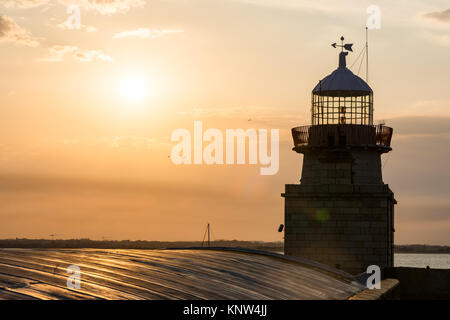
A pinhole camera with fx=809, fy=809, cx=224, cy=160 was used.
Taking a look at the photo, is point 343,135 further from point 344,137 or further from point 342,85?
point 342,85

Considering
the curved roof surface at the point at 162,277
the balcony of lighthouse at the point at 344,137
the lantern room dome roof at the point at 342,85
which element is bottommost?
the curved roof surface at the point at 162,277

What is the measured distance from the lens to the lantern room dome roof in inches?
1757

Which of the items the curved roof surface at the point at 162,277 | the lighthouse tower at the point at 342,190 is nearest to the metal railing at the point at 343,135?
the lighthouse tower at the point at 342,190

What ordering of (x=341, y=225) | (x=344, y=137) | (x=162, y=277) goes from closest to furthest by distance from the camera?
(x=162, y=277) < (x=341, y=225) < (x=344, y=137)

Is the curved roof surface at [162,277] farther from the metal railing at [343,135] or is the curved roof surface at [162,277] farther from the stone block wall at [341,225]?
the metal railing at [343,135]

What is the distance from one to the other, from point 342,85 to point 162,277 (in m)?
26.6

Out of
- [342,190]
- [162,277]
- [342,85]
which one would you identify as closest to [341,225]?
[342,190]

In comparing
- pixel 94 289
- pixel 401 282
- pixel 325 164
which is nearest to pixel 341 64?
pixel 325 164

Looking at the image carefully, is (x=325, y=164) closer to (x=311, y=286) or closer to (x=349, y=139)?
(x=349, y=139)

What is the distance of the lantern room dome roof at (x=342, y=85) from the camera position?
44625mm

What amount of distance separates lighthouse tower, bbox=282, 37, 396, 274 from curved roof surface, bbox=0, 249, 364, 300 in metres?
10.1

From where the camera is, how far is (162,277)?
2033 cm

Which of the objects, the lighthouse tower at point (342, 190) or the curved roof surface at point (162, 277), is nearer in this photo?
the curved roof surface at point (162, 277)

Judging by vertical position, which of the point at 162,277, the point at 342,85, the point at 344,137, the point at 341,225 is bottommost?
the point at 162,277
